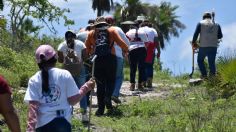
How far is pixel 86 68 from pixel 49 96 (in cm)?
516

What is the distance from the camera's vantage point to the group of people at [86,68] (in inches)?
231

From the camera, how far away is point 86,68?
11.0 metres

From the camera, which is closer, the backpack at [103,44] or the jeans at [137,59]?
the backpack at [103,44]

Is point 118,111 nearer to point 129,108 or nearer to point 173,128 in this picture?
point 129,108

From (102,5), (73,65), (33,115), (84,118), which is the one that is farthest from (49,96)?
(102,5)

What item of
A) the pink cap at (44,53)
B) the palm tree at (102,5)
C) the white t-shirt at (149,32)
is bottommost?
the pink cap at (44,53)

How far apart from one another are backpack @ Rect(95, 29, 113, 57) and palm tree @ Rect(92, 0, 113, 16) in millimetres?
38334

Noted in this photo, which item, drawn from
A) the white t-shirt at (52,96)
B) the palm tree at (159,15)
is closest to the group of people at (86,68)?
the white t-shirt at (52,96)

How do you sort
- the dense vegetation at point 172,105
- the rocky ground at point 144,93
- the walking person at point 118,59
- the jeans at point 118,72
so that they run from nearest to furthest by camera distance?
the dense vegetation at point 172,105
the walking person at point 118,59
the jeans at point 118,72
the rocky ground at point 144,93

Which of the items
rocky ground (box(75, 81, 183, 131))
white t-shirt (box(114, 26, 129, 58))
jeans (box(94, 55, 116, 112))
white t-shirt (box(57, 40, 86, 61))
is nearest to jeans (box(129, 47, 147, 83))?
rocky ground (box(75, 81, 183, 131))

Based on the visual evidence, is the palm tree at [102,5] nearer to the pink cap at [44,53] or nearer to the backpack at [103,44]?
the backpack at [103,44]

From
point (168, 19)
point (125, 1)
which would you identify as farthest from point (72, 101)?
point (168, 19)

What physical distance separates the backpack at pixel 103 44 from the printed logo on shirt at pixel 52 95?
402 cm

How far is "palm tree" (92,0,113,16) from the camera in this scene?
48344 mm
